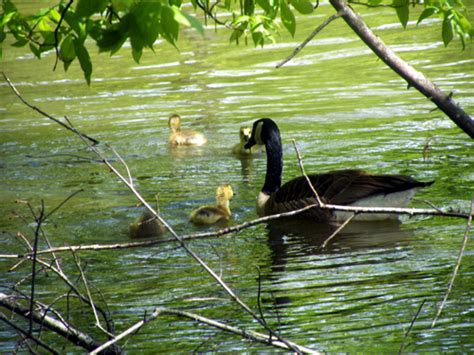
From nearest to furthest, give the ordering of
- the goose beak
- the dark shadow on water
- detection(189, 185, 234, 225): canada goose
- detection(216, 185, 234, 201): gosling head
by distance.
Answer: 1. the dark shadow on water
2. detection(189, 185, 234, 225): canada goose
3. detection(216, 185, 234, 201): gosling head
4. the goose beak

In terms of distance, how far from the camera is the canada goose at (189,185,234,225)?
1006 cm

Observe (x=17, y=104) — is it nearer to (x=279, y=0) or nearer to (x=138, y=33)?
(x=279, y=0)

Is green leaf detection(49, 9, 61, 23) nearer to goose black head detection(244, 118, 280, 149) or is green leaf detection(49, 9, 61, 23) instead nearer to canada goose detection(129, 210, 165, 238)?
canada goose detection(129, 210, 165, 238)

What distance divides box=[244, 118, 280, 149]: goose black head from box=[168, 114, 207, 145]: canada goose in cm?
171

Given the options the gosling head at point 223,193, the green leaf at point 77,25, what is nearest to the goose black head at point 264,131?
the gosling head at point 223,193

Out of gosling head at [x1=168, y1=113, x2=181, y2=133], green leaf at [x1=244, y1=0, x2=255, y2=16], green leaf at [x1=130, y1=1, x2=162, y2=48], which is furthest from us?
gosling head at [x1=168, y1=113, x2=181, y2=133]

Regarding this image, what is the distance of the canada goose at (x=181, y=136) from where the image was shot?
44.9 ft

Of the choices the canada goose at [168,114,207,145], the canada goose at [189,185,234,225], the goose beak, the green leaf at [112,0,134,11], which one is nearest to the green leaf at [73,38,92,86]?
the green leaf at [112,0,134,11]

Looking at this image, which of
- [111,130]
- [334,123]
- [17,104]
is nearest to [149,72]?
[17,104]

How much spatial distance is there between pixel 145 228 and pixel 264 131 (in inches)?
100

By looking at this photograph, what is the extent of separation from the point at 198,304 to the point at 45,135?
8.59 m

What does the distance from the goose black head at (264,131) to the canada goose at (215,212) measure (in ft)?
4.80

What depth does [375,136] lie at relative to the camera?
43.7ft

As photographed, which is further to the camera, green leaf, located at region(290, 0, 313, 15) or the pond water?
the pond water
